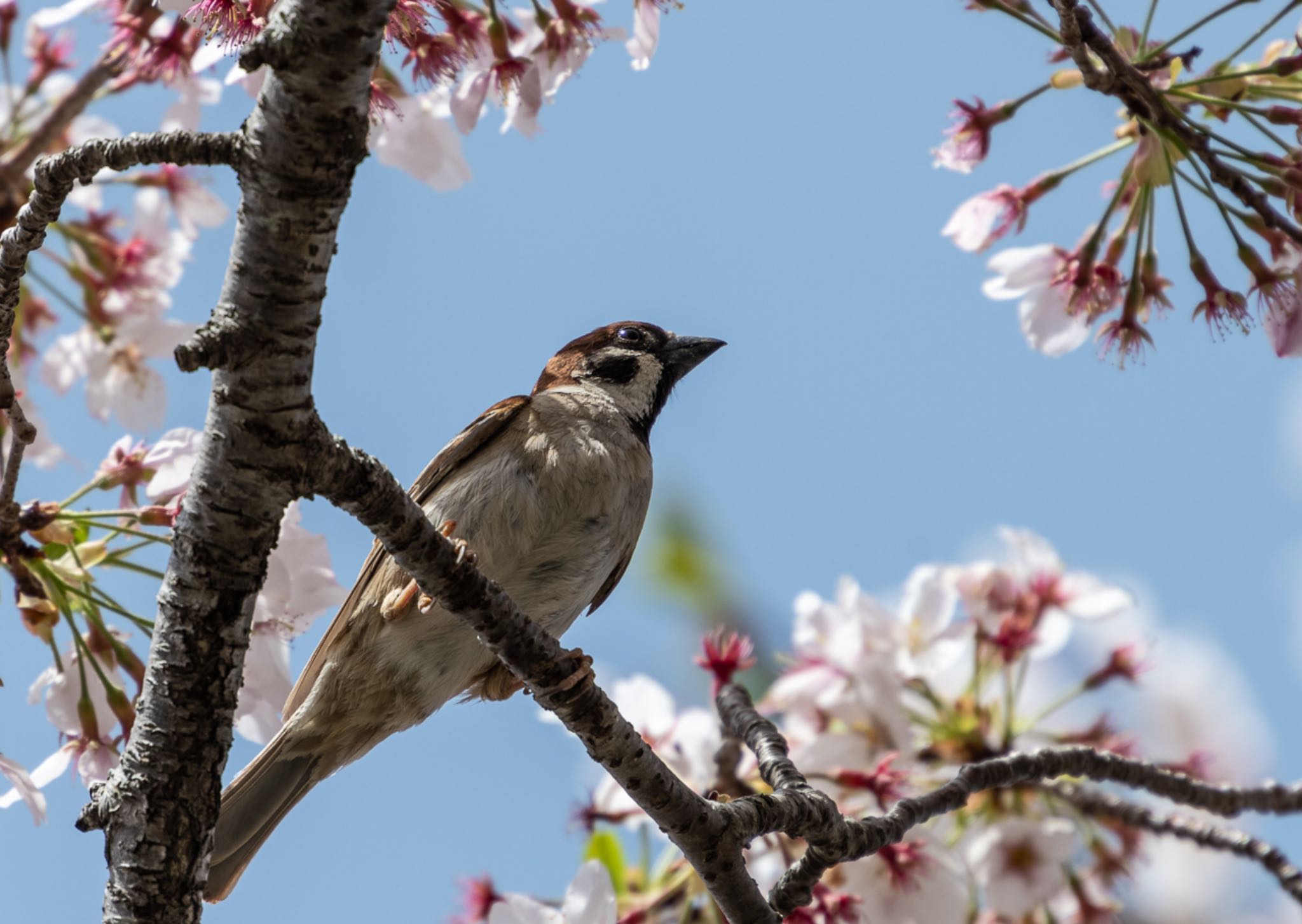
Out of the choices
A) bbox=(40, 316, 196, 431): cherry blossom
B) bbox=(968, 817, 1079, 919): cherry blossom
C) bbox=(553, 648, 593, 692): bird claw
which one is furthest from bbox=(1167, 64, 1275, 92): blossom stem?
bbox=(40, 316, 196, 431): cherry blossom

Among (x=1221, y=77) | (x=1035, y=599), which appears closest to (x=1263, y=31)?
(x=1221, y=77)

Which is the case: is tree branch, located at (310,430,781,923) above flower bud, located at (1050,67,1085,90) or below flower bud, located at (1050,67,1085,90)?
below

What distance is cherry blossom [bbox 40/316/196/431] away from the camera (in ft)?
15.6

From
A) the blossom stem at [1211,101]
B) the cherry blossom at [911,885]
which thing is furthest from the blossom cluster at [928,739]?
the blossom stem at [1211,101]

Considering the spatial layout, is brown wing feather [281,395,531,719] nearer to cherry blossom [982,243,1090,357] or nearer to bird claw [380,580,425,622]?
bird claw [380,580,425,622]

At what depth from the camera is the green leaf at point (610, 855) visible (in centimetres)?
395

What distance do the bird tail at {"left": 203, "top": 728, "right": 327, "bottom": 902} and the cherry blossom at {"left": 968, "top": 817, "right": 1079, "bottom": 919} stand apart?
82.6 inches

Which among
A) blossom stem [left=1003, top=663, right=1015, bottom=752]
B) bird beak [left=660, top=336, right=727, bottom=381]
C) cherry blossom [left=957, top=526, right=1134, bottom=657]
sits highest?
bird beak [left=660, top=336, right=727, bottom=381]

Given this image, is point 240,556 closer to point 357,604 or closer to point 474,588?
point 474,588

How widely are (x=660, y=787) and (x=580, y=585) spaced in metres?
1.21

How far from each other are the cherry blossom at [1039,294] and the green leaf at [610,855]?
1.98 meters

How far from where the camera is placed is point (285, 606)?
11.6 ft

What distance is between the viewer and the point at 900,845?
158 inches

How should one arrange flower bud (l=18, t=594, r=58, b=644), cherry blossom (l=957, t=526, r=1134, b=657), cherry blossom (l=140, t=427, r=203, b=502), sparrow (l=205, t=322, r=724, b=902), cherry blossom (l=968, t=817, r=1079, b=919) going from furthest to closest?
1. cherry blossom (l=957, t=526, r=1134, b=657)
2. cherry blossom (l=968, t=817, r=1079, b=919)
3. sparrow (l=205, t=322, r=724, b=902)
4. cherry blossom (l=140, t=427, r=203, b=502)
5. flower bud (l=18, t=594, r=58, b=644)
